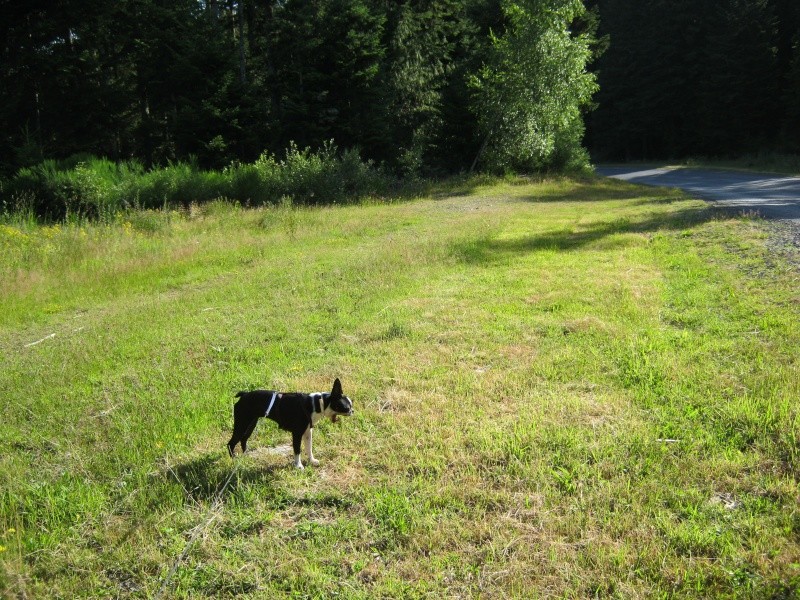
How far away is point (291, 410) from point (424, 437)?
2.97ft

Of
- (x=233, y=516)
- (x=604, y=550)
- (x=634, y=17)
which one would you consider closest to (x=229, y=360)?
(x=233, y=516)

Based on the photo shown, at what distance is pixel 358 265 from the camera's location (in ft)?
30.3

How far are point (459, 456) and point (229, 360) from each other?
268 cm

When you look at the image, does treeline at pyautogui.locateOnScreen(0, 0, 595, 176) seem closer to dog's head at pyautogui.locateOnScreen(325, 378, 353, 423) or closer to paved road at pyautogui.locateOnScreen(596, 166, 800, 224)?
paved road at pyautogui.locateOnScreen(596, 166, 800, 224)

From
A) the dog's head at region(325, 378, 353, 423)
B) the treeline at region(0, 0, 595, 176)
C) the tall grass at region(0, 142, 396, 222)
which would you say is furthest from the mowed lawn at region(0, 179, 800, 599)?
the treeline at region(0, 0, 595, 176)

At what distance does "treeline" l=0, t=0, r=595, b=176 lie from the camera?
23.7 m

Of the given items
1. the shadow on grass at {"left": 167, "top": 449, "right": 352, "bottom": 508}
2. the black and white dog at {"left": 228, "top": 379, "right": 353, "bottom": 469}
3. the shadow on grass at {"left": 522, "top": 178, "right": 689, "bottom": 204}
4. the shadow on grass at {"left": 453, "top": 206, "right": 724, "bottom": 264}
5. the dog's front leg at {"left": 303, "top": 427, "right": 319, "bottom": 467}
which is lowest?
the shadow on grass at {"left": 167, "top": 449, "right": 352, "bottom": 508}

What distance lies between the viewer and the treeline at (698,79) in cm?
3394

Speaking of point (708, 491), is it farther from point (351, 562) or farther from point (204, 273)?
point (204, 273)

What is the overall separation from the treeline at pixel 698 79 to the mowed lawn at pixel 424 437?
109 feet

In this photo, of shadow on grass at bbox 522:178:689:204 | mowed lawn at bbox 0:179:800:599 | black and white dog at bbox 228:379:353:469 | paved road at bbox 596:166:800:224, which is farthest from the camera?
shadow on grass at bbox 522:178:689:204

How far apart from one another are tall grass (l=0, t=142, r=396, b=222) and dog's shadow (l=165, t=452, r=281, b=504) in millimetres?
11939

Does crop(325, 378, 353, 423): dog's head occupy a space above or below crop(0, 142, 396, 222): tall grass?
below

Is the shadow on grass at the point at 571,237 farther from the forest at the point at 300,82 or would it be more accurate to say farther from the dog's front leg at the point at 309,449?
the forest at the point at 300,82
